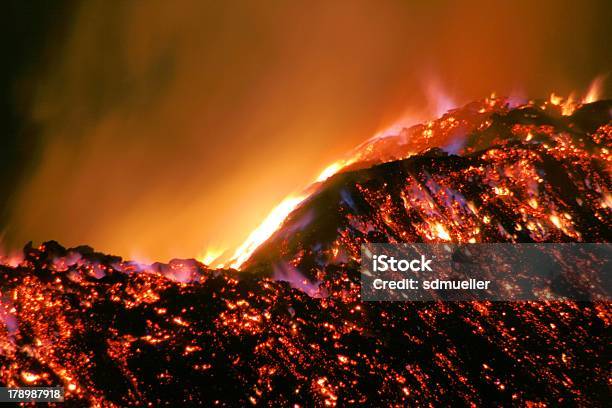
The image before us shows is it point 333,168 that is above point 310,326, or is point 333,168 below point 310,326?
above

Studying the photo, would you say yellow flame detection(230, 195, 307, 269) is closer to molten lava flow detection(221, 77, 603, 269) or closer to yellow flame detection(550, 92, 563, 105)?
molten lava flow detection(221, 77, 603, 269)

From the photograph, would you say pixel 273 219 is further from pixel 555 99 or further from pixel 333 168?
pixel 555 99

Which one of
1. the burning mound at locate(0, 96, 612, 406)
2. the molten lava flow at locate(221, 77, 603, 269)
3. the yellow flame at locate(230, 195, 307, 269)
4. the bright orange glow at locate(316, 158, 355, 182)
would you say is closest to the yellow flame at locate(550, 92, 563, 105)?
the molten lava flow at locate(221, 77, 603, 269)

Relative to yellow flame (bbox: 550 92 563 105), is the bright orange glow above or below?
above

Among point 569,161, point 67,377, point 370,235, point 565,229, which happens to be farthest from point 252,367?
point 569,161

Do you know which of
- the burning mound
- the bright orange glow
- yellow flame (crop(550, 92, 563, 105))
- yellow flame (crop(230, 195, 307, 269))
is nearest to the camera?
the burning mound

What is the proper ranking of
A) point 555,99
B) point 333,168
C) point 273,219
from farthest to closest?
point 333,168 → point 555,99 → point 273,219

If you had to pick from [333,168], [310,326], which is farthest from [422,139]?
[310,326]

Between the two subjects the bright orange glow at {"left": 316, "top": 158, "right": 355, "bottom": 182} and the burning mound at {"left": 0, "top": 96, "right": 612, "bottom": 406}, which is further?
the bright orange glow at {"left": 316, "top": 158, "right": 355, "bottom": 182}

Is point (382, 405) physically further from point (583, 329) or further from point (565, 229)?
point (565, 229)
